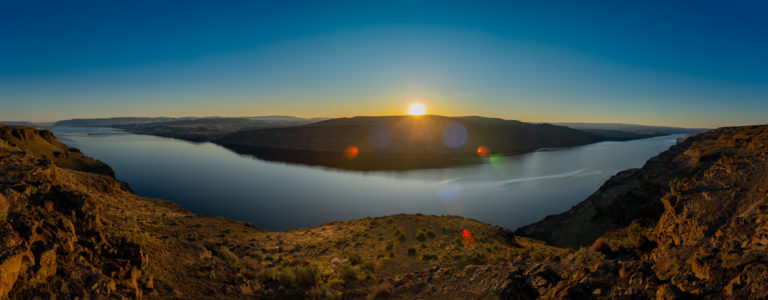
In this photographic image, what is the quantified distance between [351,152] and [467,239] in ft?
256

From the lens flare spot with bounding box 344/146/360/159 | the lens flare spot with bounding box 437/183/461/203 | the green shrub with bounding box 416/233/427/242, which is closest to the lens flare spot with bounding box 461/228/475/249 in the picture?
the green shrub with bounding box 416/233/427/242

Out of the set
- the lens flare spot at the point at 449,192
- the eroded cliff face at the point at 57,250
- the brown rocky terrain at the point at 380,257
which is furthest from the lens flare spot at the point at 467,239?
the lens flare spot at the point at 449,192

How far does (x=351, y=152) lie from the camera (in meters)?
92.8

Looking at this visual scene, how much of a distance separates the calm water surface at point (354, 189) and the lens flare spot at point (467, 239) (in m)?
14.2

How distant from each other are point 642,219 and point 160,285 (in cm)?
2008

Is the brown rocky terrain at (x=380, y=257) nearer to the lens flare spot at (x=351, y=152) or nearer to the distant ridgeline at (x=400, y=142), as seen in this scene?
the distant ridgeline at (x=400, y=142)

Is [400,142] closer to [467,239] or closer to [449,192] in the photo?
[449,192]

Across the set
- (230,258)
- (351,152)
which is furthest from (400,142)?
(230,258)

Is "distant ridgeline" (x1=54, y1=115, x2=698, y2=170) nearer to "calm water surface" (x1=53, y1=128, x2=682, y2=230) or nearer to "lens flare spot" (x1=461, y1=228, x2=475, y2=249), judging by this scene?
"calm water surface" (x1=53, y1=128, x2=682, y2=230)

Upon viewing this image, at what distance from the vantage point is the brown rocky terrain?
4.91 metres

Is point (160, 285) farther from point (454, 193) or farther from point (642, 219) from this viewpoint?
point (454, 193)

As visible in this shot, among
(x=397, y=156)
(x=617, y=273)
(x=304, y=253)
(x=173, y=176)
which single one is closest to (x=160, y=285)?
(x=304, y=253)

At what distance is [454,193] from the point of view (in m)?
43.2

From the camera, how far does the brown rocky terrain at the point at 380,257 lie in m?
4.91
